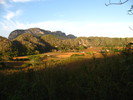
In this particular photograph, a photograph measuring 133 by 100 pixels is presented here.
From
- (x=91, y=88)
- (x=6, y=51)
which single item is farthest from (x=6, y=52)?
(x=91, y=88)

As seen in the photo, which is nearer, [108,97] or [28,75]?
[108,97]

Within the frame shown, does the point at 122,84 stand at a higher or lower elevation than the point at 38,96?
higher

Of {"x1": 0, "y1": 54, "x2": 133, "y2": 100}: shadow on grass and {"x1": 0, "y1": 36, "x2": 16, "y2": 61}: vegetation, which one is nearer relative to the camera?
{"x1": 0, "y1": 54, "x2": 133, "y2": 100}: shadow on grass

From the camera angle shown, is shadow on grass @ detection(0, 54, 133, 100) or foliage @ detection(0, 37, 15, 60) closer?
shadow on grass @ detection(0, 54, 133, 100)

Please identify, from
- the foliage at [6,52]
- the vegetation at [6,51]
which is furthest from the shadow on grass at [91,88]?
the vegetation at [6,51]

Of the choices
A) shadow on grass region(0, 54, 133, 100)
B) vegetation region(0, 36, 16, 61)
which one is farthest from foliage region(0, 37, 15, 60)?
shadow on grass region(0, 54, 133, 100)

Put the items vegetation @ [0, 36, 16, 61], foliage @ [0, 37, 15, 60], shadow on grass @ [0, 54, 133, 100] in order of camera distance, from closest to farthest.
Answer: shadow on grass @ [0, 54, 133, 100] → foliage @ [0, 37, 15, 60] → vegetation @ [0, 36, 16, 61]

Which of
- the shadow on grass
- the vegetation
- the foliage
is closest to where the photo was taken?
the shadow on grass

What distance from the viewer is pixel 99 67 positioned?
3129 millimetres

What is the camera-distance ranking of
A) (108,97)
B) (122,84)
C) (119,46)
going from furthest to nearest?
(119,46) < (122,84) < (108,97)

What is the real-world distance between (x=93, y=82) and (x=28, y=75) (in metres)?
2.21

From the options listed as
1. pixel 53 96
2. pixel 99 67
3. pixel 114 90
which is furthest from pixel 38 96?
pixel 99 67

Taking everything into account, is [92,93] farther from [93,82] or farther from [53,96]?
[53,96]

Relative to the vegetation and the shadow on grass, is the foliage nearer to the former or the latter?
the vegetation
